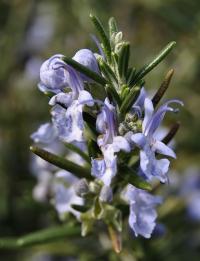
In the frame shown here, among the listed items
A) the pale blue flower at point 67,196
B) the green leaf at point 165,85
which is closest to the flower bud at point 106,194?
the pale blue flower at point 67,196

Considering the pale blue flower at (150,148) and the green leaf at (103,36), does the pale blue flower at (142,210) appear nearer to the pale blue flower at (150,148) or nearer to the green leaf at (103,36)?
the pale blue flower at (150,148)

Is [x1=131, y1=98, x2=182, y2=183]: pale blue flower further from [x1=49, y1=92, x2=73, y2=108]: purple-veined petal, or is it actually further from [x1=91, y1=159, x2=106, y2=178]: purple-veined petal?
[x1=49, y1=92, x2=73, y2=108]: purple-veined petal

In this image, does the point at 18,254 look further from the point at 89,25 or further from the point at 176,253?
the point at 89,25

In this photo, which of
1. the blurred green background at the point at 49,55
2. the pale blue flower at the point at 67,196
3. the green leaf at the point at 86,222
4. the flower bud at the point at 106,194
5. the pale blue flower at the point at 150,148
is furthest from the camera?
the blurred green background at the point at 49,55

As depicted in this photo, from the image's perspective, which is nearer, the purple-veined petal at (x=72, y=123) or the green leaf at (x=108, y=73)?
the purple-veined petal at (x=72, y=123)

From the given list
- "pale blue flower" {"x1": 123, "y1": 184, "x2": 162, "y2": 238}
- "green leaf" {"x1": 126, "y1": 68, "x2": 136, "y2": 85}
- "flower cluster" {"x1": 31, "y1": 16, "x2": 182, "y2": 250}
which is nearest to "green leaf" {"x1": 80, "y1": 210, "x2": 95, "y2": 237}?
"flower cluster" {"x1": 31, "y1": 16, "x2": 182, "y2": 250}

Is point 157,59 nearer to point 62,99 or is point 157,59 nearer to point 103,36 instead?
point 103,36

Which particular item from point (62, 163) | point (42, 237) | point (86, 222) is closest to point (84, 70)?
point (62, 163)

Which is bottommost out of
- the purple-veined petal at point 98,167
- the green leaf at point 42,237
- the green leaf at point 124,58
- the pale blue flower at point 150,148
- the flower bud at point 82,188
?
the green leaf at point 42,237
